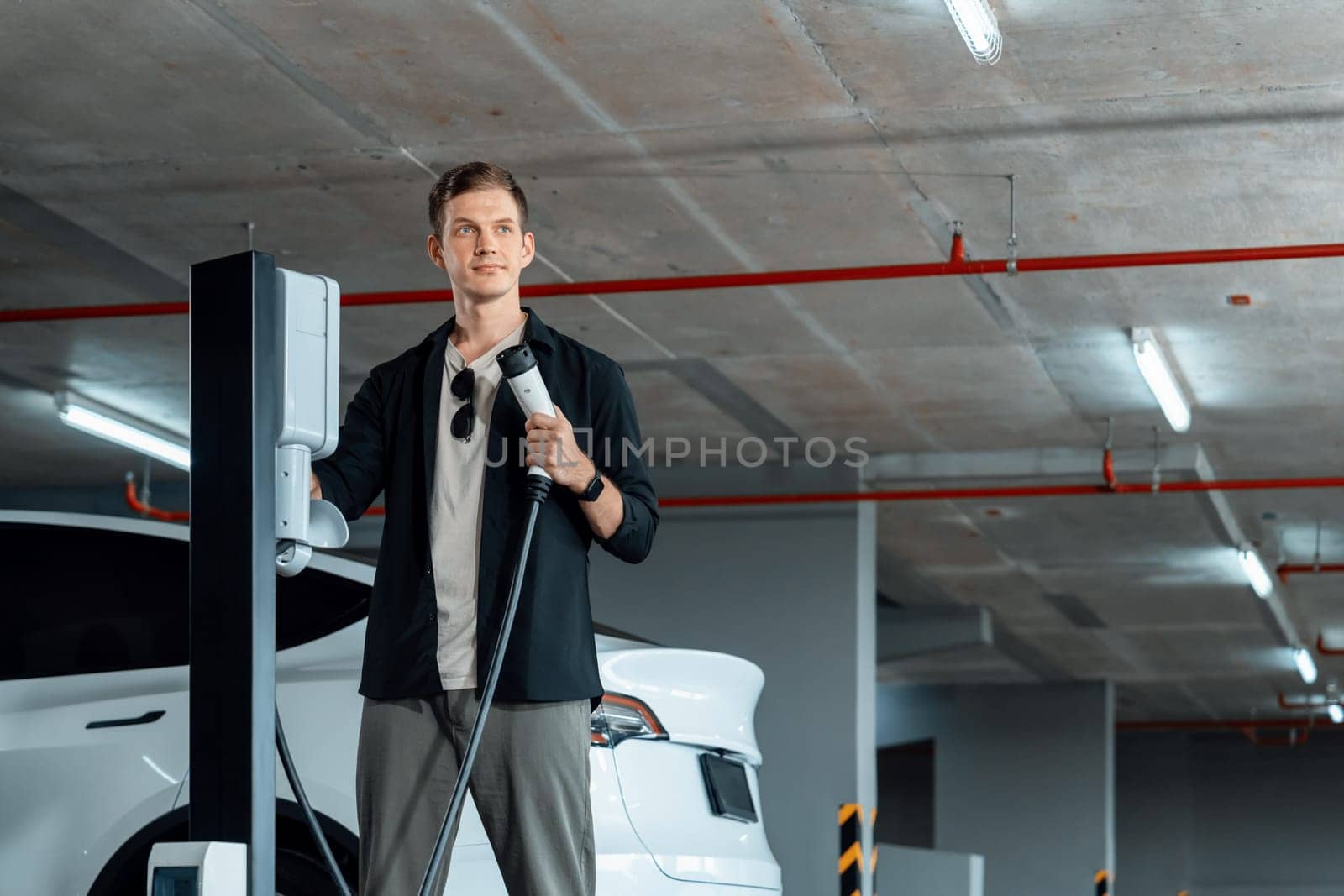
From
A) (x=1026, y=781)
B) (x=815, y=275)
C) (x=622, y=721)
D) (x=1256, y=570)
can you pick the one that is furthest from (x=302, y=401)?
(x=1026, y=781)

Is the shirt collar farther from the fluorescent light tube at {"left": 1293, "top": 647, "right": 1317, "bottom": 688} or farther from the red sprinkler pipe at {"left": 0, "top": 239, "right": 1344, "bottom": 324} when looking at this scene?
the fluorescent light tube at {"left": 1293, "top": 647, "right": 1317, "bottom": 688}

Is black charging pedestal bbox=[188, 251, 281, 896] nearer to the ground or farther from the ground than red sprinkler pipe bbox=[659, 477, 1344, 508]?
nearer to the ground

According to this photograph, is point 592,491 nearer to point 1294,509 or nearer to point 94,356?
point 94,356

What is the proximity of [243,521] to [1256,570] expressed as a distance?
1197 cm

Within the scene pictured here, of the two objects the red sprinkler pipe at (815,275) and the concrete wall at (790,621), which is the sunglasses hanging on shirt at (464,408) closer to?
the red sprinkler pipe at (815,275)

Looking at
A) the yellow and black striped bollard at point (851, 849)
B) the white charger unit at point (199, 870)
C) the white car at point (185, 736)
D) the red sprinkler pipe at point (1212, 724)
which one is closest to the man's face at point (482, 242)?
the white charger unit at point (199, 870)

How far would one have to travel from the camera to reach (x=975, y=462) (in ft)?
35.5

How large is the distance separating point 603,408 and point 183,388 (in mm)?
7693

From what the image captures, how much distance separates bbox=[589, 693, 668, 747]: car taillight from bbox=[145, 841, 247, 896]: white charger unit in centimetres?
168

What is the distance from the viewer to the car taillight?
11.0 feet

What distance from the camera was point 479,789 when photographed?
6.63 ft

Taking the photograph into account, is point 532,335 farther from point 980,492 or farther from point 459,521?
point 980,492

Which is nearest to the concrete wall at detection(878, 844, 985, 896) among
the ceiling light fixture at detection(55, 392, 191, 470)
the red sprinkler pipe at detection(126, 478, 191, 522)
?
the red sprinkler pipe at detection(126, 478, 191, 522)

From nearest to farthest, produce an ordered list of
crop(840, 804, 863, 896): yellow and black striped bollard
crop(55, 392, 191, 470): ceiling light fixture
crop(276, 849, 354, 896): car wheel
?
crop(276, 849, 354, 896): car wheel
crop(55, 392, 191, 470): ceiling light fixture
crop(840, 804, 863, 896): yellow and black striped bollard
